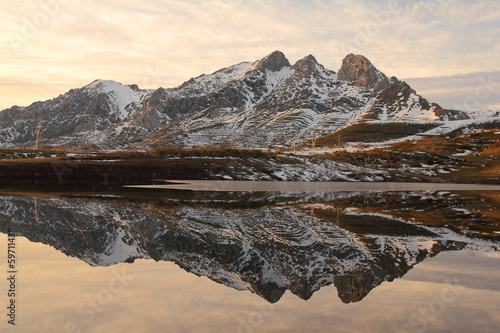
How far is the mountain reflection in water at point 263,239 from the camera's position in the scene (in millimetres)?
19281

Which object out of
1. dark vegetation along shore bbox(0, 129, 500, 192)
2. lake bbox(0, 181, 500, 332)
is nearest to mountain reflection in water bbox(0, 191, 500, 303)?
lake bbox(0, 181, 500, 332)

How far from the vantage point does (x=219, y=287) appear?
17.3 metres

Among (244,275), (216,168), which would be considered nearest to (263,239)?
(244,275)

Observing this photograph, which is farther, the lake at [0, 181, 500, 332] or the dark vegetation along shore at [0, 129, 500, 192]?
the dark vegetation along shore at [0, 129, 500, 192]

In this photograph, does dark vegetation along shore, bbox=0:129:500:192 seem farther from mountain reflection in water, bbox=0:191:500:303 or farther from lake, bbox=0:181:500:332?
lake, bbox=0:181:500:332

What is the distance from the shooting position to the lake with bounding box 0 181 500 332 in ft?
44.9

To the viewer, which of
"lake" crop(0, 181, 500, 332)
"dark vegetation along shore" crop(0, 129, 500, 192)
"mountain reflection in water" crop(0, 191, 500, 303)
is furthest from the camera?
"dark vegetation along shore" crop(0, 129, 500, 192)

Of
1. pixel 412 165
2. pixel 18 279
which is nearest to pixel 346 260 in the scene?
pixel 18 279

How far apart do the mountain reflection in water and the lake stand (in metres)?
0.09

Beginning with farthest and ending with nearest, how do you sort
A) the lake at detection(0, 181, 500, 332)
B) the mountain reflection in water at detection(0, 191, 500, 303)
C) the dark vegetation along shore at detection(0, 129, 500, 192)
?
the dark vegetation along shore at detection(0, 129, 500, 192) < the mountain reflection in water at detection(0, 191, 500, 303) < the lake at detection(0, 181, 500, 332)

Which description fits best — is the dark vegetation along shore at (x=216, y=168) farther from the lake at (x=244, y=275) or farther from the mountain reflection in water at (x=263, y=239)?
the lake at (x=244, y=275)

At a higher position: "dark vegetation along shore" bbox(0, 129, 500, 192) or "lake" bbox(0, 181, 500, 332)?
"lake" bbox(0, 181, 500, 332)

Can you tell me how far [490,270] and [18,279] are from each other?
783 inches

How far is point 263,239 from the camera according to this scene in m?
27.5
